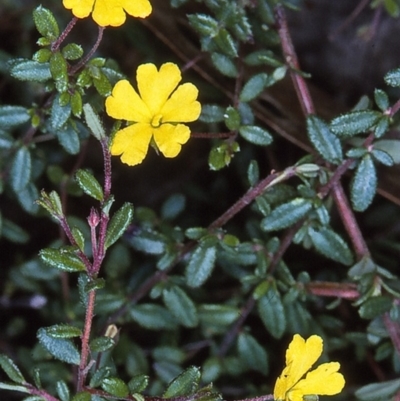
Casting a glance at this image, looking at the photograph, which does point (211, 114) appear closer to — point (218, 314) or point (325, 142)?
point (325, 142)

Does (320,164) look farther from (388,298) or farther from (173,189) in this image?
(173,189)

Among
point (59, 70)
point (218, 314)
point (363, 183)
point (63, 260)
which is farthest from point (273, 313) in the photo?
point (59, 70)

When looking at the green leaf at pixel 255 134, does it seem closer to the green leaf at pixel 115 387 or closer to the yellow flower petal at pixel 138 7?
the yellow flower petal at pixel 138 7

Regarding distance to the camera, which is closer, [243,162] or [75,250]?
[75,250]

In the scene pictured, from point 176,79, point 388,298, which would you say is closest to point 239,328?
point 388,298

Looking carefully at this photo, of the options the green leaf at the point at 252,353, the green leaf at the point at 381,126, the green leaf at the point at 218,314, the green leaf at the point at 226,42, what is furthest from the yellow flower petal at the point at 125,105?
the green leaf at the point at 252,353
